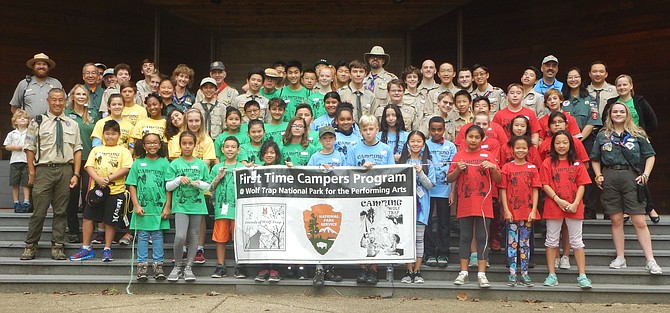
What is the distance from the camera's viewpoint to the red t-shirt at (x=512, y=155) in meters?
7.92

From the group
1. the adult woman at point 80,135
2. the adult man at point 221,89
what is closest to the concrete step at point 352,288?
the adult woman at point 80,135

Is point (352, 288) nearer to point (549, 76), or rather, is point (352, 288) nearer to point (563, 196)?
point (563, 196)

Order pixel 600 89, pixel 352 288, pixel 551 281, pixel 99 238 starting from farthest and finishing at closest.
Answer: pixel 600 89 → pixel 99 238 → pixel 352 288 → pixel 551 281

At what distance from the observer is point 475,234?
7.54 meters

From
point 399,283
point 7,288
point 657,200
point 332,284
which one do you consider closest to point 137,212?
point 7,288

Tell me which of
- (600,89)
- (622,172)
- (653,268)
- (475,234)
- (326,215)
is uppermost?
(600,89)

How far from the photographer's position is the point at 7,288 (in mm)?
7652

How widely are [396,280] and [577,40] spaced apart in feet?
25.7

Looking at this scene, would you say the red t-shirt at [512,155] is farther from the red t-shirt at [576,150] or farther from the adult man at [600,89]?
the adult man at [600,89]

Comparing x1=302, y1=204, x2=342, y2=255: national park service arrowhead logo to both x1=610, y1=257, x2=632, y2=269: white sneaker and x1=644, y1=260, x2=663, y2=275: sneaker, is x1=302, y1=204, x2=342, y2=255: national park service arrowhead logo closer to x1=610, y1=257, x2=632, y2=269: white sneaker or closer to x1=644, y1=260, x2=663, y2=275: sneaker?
x1=610, y1=257, x2=632, y2=269: white sneaker

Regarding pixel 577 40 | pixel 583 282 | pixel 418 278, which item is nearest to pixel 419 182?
pixel 418 278

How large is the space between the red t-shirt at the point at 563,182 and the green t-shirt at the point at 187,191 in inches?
148

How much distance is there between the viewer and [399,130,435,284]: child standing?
24.9 feet

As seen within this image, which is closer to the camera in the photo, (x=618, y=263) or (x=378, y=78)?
(x=618, y=263)
